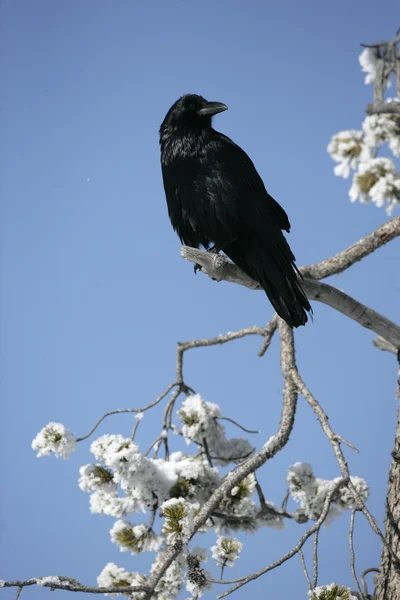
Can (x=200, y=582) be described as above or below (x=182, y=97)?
below

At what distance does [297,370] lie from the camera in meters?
4.16

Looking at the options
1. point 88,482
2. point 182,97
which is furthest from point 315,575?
point 182,97

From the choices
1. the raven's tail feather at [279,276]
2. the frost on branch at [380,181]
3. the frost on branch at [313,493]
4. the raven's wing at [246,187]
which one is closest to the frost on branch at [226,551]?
the frost on branch at [313,493]

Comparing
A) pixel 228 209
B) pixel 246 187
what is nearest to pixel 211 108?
pixel 246 187

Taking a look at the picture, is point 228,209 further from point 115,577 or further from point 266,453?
point 115,577

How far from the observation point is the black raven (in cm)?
353

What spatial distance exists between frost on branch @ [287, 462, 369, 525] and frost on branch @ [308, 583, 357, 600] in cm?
116

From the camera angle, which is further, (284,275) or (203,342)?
(203,342)

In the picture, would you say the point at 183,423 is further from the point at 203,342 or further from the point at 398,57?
the point at 398,57

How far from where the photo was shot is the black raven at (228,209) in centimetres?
353

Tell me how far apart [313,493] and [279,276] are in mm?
1316

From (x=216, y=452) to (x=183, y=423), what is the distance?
0.28 meters

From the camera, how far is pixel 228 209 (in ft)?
12.0

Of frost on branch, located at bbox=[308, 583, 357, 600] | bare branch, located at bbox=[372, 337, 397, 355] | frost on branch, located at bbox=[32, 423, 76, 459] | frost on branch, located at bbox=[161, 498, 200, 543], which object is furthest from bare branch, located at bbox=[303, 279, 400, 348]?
frost on branch, located at bbox=[308, 583, 357, 600]
